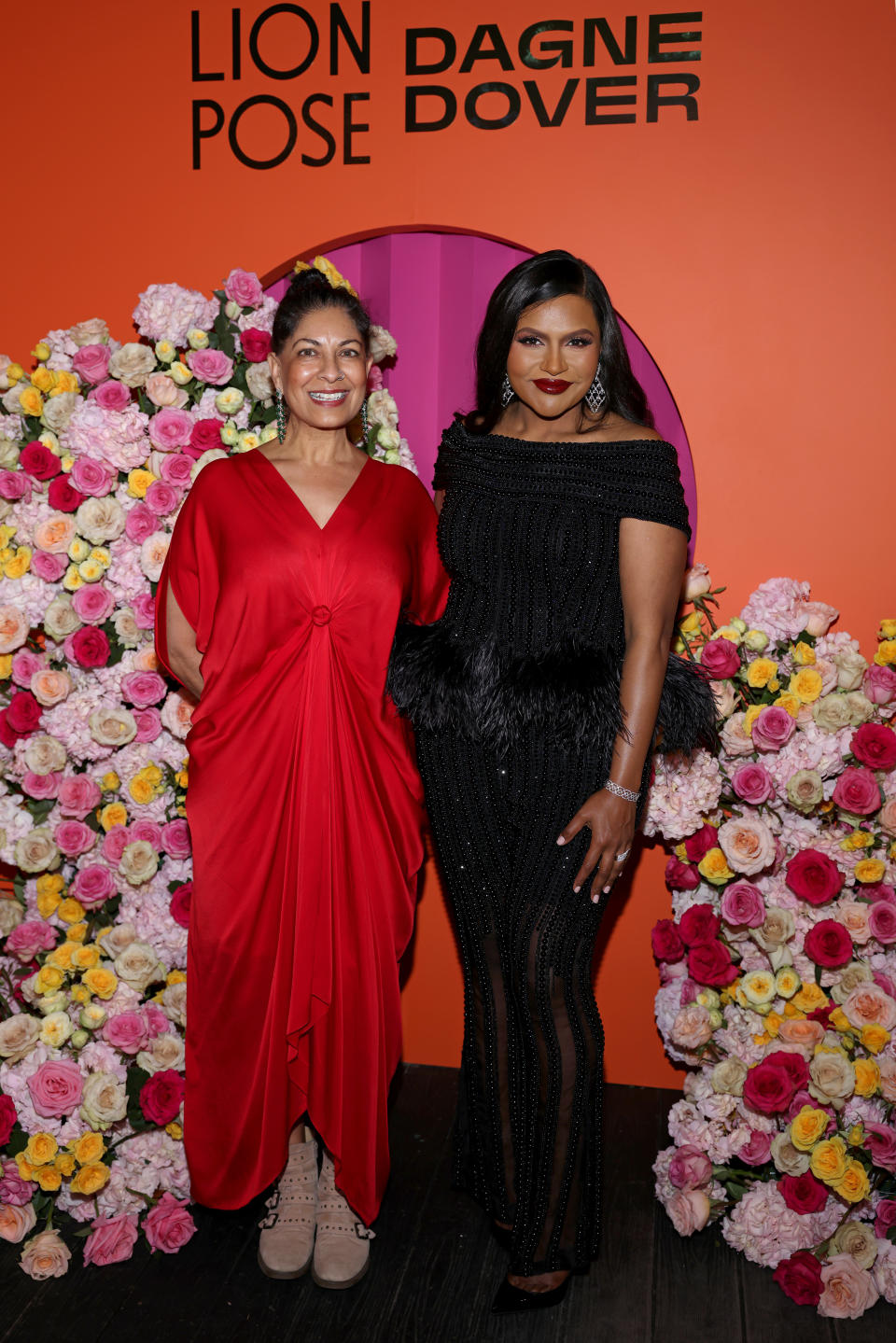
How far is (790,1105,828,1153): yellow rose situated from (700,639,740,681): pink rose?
2.90ft

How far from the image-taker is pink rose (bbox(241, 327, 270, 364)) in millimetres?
2617

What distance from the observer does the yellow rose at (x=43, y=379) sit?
265 centimetres

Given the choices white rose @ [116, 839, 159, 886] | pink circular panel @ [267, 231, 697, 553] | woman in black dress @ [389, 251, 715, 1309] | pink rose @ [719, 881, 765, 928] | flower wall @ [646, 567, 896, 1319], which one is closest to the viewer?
woman in black dress @ [389, 251, 715, 1309]

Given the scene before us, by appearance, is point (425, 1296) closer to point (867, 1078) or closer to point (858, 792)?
point (867, 1078)

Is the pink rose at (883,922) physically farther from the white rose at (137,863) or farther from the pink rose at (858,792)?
the white rose at (137,863)

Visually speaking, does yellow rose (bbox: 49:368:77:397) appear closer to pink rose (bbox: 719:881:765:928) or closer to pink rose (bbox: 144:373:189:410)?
pink rose (bbox: 144:373:189:410)

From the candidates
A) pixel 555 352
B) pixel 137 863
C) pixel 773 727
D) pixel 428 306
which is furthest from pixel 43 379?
pixel 773 727

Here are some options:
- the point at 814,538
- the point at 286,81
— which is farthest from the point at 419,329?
the point at 814,538

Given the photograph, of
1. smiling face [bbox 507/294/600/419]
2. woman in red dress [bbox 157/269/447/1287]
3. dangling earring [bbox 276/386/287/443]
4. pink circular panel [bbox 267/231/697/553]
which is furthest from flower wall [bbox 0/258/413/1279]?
smiling face [bbox 507/294/600/419]

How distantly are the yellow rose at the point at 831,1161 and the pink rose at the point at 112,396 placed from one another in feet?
6.97

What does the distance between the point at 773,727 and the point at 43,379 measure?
1756 millimetres

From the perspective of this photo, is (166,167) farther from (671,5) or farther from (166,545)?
(671,5)

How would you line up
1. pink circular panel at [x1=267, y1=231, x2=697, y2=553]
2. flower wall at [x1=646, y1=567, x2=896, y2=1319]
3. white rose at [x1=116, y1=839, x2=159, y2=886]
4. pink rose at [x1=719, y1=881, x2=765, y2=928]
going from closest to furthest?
flower wall at [x1=646, y1=567, x2=896, y2=1319]
pink rose at [x1=719, y1=881, x2=765, y2=928]
white rose at [x1=116, y1=839, x2=159, y2=886]
pink circular panel at [x1=267, y1=231, x2=697, y2=553]

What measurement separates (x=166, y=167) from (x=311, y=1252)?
2.46m
